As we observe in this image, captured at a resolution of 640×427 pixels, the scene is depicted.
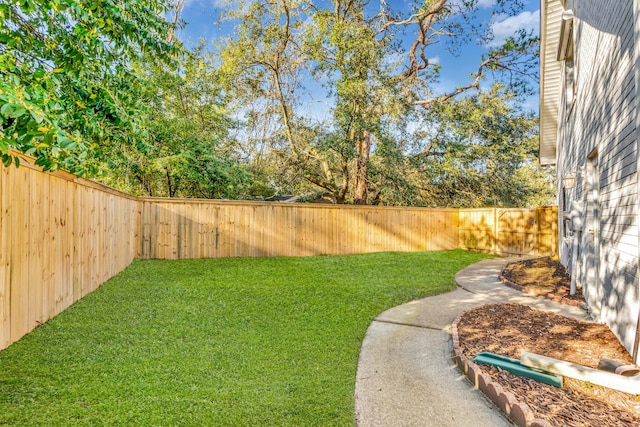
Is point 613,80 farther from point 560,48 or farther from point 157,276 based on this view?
point 157,276

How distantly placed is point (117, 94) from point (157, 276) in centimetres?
307

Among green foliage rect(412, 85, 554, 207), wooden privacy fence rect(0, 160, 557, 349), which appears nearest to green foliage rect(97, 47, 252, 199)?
wooden privacy fence rect(0, 160, 557, 349)

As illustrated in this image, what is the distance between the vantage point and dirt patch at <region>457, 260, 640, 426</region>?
86.3 inches

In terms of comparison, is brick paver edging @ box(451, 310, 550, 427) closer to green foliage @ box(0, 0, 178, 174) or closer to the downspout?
the downspout

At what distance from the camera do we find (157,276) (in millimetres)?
5695

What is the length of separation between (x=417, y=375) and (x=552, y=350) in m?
1.37

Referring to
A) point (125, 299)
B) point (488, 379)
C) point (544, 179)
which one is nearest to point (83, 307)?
point (125, 299)

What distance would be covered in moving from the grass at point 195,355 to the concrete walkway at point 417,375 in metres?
0.15

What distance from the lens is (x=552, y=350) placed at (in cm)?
317

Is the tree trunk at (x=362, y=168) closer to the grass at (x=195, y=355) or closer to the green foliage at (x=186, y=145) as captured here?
the green foliage at (x=186, y=145)

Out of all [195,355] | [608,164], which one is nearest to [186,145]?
[195,355]

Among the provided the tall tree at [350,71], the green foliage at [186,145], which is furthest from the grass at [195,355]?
the tall tree at [350,71]

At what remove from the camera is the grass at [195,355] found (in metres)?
2.18

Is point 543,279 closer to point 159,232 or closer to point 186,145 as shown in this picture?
point 159,232
